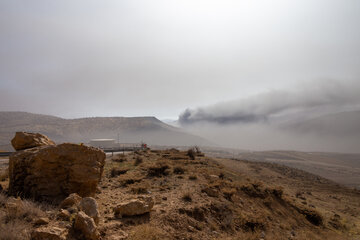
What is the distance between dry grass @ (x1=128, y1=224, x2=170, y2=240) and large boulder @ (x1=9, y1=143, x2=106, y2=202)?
2.76 meters

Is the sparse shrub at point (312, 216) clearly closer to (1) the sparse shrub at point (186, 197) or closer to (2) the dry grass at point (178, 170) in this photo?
(2) the dry grass at point (178, 170)

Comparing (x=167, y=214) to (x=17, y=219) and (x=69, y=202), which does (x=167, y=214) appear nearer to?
(x=69, y=202)

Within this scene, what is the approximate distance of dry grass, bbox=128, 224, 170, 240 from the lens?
4894 millimetres

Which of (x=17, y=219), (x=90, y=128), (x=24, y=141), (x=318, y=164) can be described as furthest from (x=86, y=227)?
(x=90, y=128)

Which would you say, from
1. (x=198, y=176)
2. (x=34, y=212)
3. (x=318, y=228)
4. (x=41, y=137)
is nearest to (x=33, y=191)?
(x=34, y=212)

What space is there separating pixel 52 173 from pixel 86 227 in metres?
3.51

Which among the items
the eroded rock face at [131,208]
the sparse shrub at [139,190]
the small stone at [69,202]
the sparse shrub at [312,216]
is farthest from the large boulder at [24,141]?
the sparse shrub at [312,216]

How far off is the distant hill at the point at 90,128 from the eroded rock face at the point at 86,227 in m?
114

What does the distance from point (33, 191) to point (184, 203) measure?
5272 mm

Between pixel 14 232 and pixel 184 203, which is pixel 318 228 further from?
pixel 14 232

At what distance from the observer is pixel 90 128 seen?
5748 inches

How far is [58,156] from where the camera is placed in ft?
22.4

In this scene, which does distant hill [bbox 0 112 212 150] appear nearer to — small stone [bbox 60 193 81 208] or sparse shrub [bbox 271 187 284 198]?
small stone [bbox 60 193 81 208]

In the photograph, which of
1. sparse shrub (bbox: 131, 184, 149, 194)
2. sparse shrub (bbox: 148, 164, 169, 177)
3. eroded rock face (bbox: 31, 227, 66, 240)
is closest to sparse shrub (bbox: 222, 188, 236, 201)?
sparse shrub (bbox: 131, 184, 149, 194)
